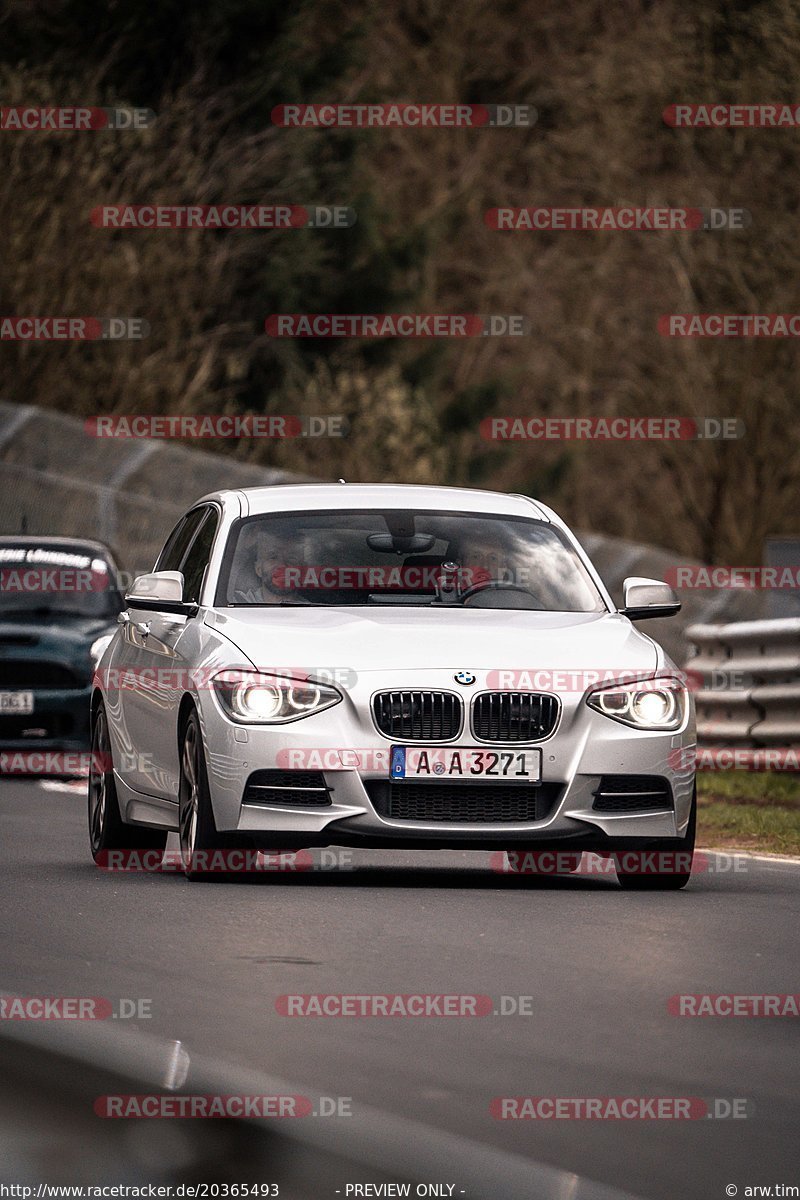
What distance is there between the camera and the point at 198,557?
43.6 ft

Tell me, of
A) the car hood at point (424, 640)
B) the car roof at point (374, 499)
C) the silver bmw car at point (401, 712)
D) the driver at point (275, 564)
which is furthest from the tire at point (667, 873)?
the car roof at point (374, 499)

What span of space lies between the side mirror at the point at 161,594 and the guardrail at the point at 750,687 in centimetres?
665

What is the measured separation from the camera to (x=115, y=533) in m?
29.2

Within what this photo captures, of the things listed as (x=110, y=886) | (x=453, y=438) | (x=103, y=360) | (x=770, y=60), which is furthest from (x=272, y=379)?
(x=110, y=886)

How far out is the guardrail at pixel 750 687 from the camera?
18562mm

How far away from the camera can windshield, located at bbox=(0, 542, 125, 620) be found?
21.6 metres

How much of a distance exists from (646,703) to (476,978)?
2.99m

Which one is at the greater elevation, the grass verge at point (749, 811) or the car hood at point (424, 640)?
the car hood at point (424, 640)

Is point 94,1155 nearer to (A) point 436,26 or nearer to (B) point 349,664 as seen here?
(B) point 349,664

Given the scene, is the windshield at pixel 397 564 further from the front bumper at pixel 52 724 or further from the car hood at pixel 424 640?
the front bumper at pixel 52 724

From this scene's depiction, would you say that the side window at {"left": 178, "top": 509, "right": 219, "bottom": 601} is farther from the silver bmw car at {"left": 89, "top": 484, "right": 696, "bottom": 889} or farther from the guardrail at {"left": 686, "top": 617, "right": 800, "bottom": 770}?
the guardrail at {"left": 686, "top": 617, "right": 800, "bottom": 770}

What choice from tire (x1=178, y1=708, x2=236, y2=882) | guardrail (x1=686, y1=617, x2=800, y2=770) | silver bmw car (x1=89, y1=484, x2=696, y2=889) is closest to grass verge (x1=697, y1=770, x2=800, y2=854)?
guardrail (x1=686, y1=617, x2=800, y2=770)

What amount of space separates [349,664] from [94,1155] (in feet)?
21.5

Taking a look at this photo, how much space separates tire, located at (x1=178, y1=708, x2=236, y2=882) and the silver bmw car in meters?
0.01
